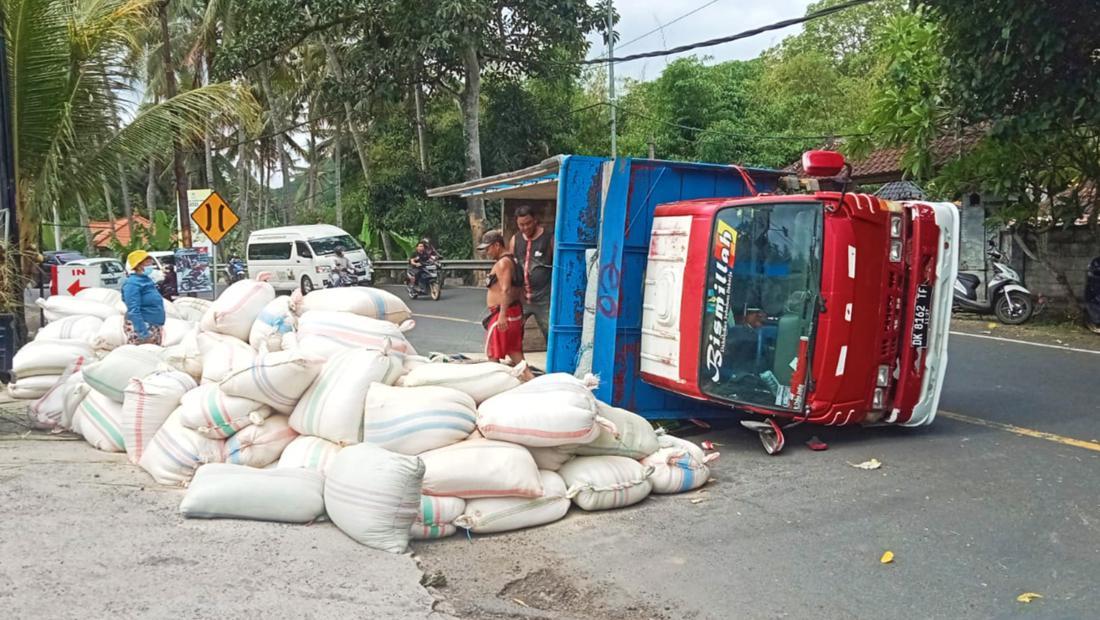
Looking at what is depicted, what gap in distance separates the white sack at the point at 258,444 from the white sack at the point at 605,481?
1644 mm

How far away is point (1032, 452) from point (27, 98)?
9.16 m

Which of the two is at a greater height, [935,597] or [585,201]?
[585,201]

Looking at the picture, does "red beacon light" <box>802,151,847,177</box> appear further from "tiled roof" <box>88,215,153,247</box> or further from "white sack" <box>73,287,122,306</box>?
"tiled roof" <box>88,215,153,247</box>

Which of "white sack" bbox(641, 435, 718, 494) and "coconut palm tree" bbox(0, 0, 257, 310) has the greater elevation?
"coconut palm tree" bbox(0, 0, 257, 310)

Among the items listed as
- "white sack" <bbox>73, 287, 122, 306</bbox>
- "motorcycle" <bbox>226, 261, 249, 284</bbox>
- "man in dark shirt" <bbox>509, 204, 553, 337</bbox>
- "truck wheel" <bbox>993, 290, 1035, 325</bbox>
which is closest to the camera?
"man in dark shirt" <bbox>509, 204, 553, 337</bbox>

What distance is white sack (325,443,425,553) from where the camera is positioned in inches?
173

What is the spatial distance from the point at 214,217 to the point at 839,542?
1087 centimetres

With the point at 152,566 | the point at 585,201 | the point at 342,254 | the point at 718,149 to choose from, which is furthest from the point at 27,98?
the point at 718,149

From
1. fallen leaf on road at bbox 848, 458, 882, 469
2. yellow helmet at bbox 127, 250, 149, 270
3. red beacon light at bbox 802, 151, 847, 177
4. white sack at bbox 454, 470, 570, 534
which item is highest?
red beacon light at bbox 802, 151, 847, 177

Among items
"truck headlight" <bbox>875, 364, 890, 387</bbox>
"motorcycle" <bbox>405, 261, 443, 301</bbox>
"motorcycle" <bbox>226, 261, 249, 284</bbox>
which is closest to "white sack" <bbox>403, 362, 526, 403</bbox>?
"truck headlight" <bbox>875, 364, 890, 387</bbox>

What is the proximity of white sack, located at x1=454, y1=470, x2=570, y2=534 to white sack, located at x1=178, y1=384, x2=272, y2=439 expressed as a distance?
145 centimetres

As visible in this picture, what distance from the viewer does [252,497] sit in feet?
15.1

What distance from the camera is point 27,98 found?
9.01 metres

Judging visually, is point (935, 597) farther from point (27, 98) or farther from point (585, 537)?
point (27, 98)
